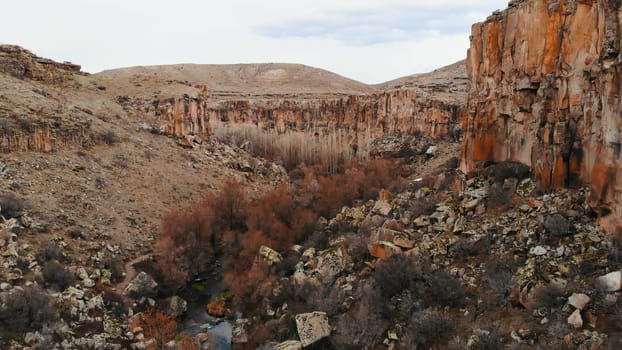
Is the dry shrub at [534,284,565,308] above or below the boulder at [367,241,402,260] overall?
above

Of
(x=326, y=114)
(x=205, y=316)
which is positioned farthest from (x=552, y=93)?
(x=326, y=114)

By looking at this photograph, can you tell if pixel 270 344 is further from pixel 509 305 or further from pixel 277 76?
pixel 277 76

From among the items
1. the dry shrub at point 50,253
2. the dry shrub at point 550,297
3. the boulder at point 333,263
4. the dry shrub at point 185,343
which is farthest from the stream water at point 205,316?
the dry shrub at point 550,297

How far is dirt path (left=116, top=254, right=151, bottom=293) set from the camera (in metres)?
15.9

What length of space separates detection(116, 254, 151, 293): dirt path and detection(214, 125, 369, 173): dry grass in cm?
2043

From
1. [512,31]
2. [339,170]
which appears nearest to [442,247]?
[512,31]

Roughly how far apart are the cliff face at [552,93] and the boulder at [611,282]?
5.34ft

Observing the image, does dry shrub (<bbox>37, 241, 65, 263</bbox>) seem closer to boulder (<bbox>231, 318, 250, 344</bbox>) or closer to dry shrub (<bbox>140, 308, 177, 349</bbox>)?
dry shrub (<bbox>140, 308, 177, 349</bbox>)

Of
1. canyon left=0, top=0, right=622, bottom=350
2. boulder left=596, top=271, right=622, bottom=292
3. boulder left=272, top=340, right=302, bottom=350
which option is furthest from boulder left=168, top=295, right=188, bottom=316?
boulder left=596, top=271, right=622, bottom=292

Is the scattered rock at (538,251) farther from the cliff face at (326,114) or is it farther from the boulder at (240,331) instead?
the cliff face at (326,114)

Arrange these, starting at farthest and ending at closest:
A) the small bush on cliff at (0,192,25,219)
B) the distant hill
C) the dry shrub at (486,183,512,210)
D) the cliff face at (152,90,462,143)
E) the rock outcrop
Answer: the distant hill → the cliff face at (152,90,462,143) → the rock outcrop → the small bush on cliff at (0,192,25,219) → the dry shrub at (486,183,512,210)

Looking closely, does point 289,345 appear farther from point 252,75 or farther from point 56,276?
point 252,75

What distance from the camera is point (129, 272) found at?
16875 mm

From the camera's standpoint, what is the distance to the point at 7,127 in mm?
19969
